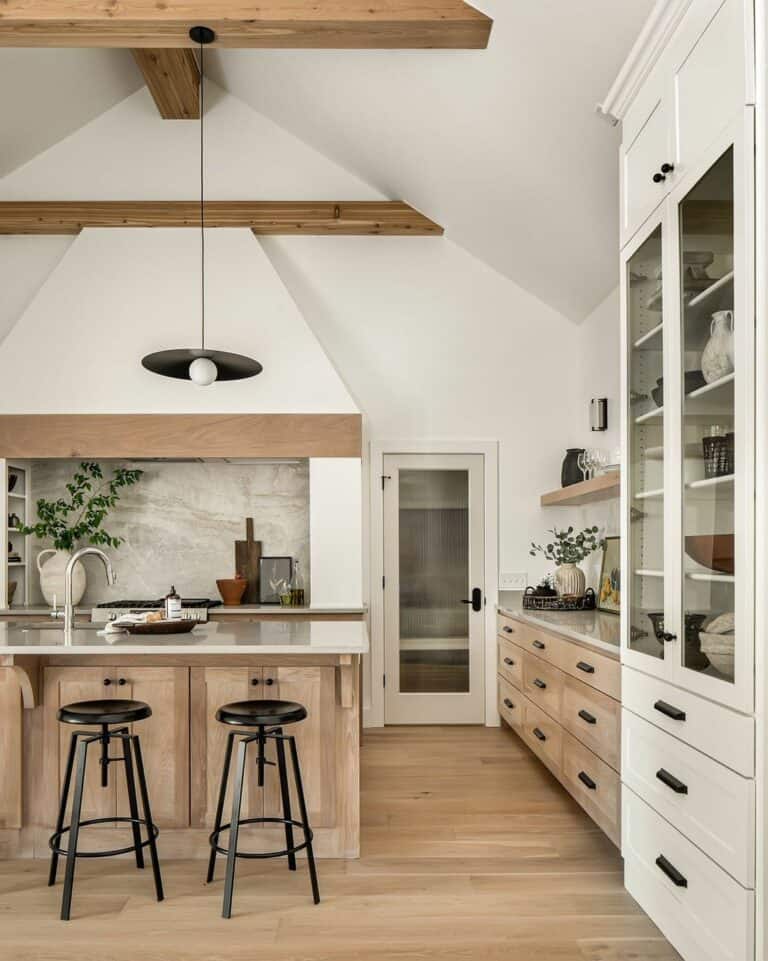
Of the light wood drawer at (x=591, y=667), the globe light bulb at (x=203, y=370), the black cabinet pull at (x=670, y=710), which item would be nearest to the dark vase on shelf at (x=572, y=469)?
the light wood drawer at (x=591, y=667)

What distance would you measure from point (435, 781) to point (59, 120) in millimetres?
4713

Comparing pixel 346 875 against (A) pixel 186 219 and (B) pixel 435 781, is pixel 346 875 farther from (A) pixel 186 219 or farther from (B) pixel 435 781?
(A) pixel 186 219

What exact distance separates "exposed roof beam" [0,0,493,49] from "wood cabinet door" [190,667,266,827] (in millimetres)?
2566

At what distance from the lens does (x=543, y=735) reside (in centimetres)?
457

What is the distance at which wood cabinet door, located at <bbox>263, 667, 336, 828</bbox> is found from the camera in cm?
349

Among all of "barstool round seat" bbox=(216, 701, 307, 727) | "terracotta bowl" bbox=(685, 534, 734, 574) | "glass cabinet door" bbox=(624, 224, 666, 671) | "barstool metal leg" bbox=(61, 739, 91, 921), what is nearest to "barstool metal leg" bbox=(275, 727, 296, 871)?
"barstool round seat" bbox=(216, 701, 307, 727)

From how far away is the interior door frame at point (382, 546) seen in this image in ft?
19.9

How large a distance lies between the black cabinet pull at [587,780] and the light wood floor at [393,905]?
0.25 meters

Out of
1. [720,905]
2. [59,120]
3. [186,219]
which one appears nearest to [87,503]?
[186,219]

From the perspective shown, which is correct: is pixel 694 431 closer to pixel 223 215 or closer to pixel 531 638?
pixel 531 638

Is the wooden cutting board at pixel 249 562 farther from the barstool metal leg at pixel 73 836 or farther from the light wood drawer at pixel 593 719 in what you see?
the barstool metal leg at pixel 73 836

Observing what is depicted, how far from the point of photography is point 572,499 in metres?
5.46

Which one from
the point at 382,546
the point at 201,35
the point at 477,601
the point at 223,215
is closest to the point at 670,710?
the point at 201,35

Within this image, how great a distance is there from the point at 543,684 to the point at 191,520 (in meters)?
2.78
